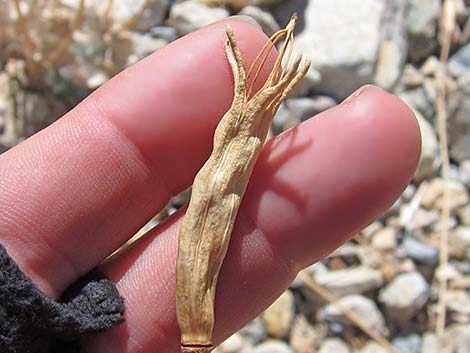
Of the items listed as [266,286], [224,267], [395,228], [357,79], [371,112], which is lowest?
[395,228]

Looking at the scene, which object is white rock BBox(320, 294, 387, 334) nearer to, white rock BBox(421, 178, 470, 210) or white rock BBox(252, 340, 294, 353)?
white rock BBox(252, 340, 294, 353)

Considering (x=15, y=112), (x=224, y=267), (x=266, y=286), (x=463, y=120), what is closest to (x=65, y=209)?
(x=224, y=267)

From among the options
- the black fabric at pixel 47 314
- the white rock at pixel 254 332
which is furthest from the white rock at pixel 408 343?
the black fabric at pixel 47 314

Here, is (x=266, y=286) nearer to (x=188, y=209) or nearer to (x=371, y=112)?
(x=188, y=209)

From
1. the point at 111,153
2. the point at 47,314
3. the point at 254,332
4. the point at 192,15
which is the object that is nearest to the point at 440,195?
the point at 254,332

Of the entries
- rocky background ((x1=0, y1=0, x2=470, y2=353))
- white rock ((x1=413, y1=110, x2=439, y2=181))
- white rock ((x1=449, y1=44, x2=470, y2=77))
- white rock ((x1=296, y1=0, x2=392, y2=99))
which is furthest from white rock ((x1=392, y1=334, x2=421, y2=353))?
white rock ((x1=449, y1=44, x2=470, y2=77))

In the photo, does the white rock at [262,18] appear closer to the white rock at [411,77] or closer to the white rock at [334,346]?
the white rock at [411,77]
